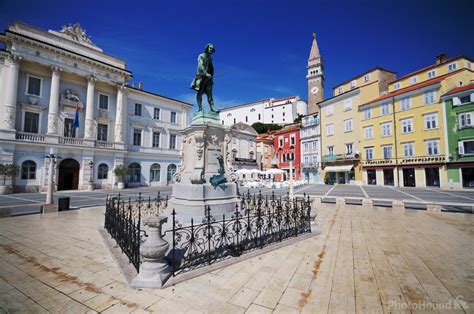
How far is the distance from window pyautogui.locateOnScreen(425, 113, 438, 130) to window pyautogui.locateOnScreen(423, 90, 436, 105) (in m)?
1.64

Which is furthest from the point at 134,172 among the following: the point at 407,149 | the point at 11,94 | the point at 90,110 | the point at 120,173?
the point at 407,149

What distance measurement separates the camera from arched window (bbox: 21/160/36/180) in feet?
66.8

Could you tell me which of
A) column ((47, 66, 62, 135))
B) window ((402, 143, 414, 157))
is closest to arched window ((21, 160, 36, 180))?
column ((47, 66, 62, 135))

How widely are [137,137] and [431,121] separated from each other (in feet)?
129

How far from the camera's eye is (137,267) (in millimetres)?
3896

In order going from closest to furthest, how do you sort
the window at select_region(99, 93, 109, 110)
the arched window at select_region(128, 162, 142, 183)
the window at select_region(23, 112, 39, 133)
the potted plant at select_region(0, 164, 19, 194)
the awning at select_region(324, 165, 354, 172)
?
the potted plant at select_region(0, 164, 19, 194) → the window at select_region(23, 112, 39, 133) → the window at select_region(99, 93, 109, 110) → the arched window at select_region(128, 162, 142, 183) → the awning at select_region(324, 165, 354, 172)

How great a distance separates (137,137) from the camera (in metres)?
29.3

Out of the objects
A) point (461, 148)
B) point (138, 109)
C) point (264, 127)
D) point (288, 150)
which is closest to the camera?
point (461, 148)

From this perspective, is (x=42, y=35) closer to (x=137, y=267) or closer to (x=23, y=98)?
(x=23, y=98)

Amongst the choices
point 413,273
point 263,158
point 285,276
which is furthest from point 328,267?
point 263,158

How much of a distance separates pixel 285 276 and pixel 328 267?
1.06 m

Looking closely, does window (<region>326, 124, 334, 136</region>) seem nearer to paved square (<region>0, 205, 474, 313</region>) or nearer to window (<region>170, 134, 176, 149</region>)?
window (<region>170, 134, 176, 149</region>)

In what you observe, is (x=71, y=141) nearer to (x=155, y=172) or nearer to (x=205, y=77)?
(x=155, y=172)

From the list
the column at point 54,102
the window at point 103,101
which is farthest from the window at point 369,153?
the column at point 54,102
